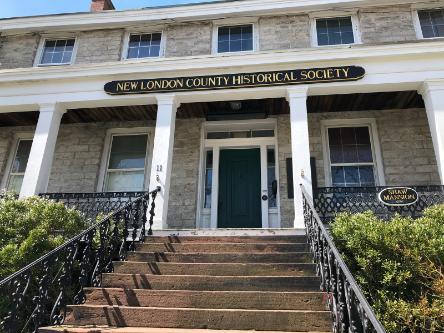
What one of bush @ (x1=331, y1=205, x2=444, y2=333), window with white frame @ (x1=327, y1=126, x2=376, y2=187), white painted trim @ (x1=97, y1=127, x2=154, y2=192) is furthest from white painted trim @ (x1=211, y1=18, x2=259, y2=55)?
bush @ (x1=331, y1=205, x2=444, y2=333)

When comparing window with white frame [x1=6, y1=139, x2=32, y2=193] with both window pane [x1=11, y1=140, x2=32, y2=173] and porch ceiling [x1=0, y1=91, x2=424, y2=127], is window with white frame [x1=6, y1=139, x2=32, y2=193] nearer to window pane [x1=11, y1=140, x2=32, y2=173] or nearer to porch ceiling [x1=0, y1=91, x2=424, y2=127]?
window pane [x1=11, y1=140, x2=32, y2=173]

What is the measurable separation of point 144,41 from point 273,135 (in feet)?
15.7

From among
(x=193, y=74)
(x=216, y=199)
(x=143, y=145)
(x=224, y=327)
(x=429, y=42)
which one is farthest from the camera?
(x=143, y=145)

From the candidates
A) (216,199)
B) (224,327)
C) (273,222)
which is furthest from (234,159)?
(224,327)

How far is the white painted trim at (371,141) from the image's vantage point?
30.5 ft

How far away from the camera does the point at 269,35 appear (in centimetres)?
1013

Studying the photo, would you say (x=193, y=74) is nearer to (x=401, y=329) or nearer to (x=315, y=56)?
(x=315, y=56)

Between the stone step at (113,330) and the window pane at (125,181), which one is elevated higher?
the window pane at (125,181)

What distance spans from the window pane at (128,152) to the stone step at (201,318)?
629 centimetres

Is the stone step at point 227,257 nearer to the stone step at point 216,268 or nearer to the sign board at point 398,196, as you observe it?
the stone step at point 216,268

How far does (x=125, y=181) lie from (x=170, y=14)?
16.4 ft

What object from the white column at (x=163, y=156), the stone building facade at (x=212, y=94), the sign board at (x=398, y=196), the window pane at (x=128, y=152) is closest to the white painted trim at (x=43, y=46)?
the stone building facade at (x=212, y=94)

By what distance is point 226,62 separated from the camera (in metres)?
8.84

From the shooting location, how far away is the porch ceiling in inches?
364
